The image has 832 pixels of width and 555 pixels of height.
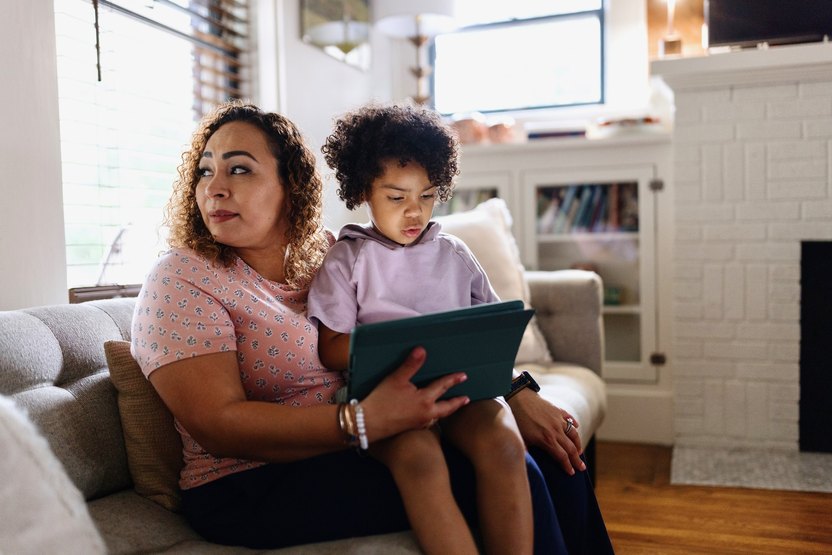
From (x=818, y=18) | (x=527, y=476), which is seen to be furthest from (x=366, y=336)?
(x=818, y=18)

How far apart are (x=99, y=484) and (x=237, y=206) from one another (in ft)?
1.68

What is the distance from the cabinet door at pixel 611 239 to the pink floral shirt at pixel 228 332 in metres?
2.11

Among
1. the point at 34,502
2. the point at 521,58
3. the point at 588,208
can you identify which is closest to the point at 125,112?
the point at 34,502

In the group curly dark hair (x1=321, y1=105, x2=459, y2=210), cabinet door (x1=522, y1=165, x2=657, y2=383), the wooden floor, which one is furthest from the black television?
curly dark hair (x1=321, y1=105, x2=459, y2=210)

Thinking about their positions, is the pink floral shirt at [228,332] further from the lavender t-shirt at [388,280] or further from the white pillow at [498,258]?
the white pillow at [498,258]

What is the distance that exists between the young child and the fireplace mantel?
5.19 ft

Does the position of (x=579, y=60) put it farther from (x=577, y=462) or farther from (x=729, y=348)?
(x=577, y=462)

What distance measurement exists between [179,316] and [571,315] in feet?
5.34

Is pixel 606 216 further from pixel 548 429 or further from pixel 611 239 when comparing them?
pixel 548 429

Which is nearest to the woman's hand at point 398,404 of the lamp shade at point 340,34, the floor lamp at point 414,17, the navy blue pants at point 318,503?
the navy blue pants at point 318,503

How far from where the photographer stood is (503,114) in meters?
3.67

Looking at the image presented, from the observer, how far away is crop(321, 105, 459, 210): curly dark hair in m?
1.41

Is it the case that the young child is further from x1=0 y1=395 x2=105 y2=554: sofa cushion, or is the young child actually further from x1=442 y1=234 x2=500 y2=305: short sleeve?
x1=0 y1=395 x2=105 y2=554: sofa cushion

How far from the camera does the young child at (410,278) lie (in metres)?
1.14
